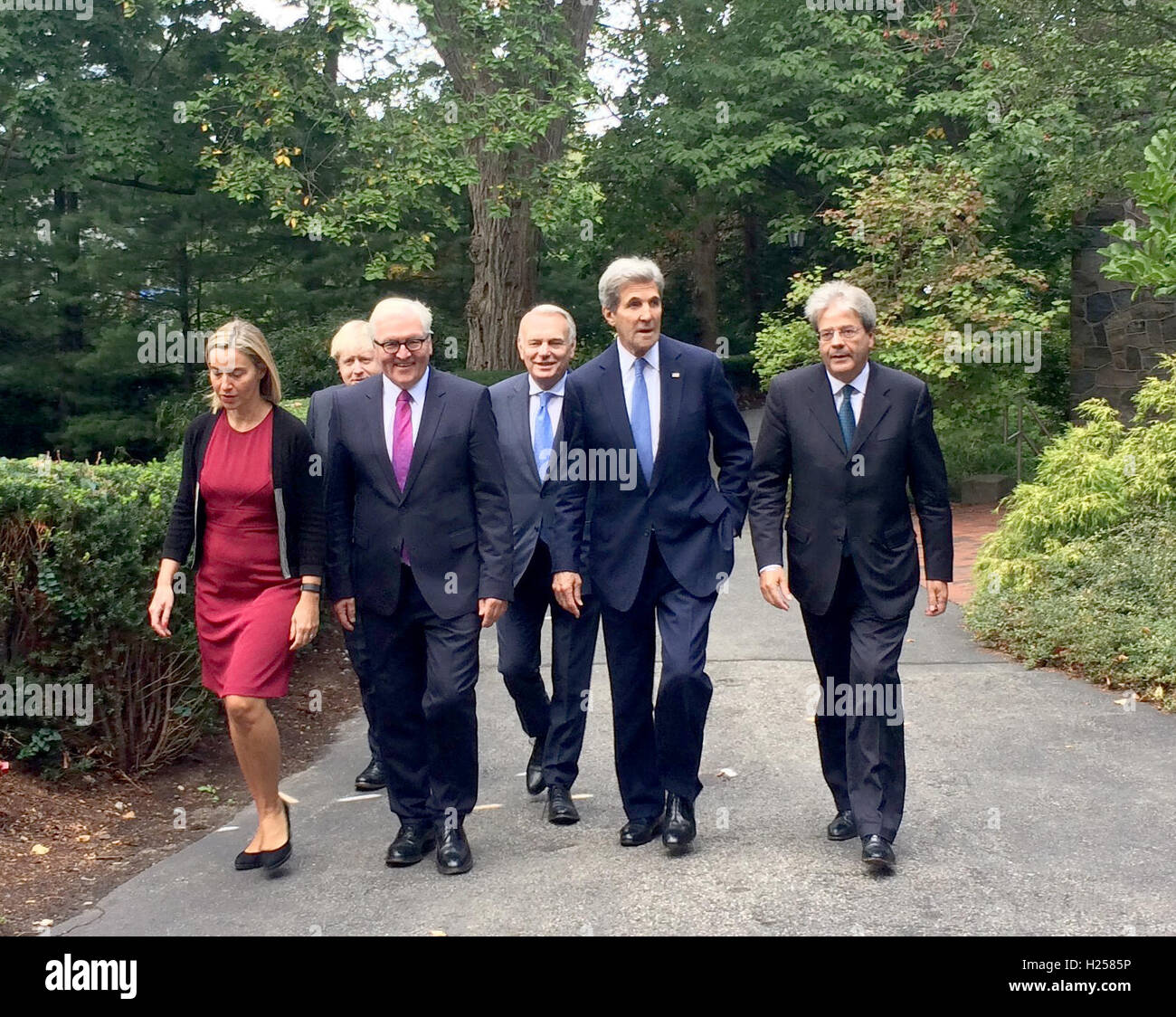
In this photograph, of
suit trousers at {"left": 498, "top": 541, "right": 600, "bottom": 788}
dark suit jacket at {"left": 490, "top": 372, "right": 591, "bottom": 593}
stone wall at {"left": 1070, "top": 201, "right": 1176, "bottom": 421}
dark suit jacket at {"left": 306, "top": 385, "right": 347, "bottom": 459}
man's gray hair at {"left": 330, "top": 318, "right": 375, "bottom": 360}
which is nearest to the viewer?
suit trousers at {"left": 498, "top": 541, "right": 600, "bottom": 788}

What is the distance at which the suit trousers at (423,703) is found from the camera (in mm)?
5398

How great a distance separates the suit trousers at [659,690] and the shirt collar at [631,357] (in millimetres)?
682

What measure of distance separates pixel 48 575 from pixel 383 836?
170 centimetres

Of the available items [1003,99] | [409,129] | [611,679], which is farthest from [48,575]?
[1003,99]

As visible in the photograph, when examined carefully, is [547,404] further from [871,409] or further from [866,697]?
[866,697]

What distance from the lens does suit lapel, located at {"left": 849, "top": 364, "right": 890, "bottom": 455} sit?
5348 mm

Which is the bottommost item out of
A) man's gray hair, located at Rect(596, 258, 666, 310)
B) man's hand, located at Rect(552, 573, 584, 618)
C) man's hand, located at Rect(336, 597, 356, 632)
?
man's hand, located at Rect(336, 597, 356, 632)

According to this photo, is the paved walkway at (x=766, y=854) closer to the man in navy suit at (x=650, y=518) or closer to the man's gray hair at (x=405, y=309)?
the man in navy suit at (x=650, y=518)

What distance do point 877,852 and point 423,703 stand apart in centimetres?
172

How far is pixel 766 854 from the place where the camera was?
5.43 meters

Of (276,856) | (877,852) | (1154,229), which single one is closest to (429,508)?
(276,856)

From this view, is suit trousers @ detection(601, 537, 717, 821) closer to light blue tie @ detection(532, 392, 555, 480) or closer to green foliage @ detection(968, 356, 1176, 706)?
light blue tie @ detection(532, 392, 555, 480)

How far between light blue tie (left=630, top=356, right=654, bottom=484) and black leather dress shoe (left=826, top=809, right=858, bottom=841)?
58.4 inches

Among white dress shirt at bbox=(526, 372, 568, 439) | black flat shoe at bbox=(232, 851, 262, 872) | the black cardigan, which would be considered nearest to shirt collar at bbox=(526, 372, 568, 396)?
white dress shirt at bbox=(526, 372, 568, 439)
